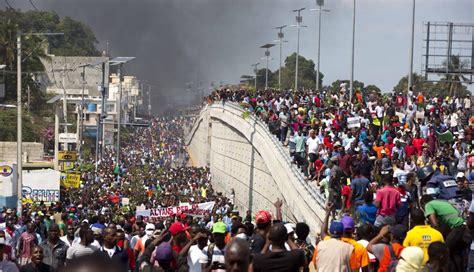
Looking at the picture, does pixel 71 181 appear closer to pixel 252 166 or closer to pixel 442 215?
pixel 252 166

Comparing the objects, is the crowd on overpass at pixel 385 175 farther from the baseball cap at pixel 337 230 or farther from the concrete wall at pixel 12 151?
the concrete wall at pixel 12 151

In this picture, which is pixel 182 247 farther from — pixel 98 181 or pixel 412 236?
pixel 98 181

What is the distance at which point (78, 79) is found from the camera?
188m

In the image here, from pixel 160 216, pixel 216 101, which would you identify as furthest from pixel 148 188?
pixel 160 216

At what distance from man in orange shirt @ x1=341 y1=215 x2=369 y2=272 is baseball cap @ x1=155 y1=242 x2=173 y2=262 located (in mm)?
2671

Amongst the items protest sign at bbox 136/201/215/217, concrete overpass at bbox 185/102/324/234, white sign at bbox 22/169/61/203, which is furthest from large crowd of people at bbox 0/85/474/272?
concrete overpass at bbox 185/102/324/234

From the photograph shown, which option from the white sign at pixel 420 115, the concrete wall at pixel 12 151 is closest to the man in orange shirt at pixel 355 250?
the white sign at pixel 420 115

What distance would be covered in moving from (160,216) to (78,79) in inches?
6231

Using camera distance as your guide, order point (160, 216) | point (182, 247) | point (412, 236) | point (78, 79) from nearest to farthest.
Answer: point (412, 236) < point (182, 247) < point (160, 216) < point (78, 79)

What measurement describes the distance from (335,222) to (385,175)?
261 inches

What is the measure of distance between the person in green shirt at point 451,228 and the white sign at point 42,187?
1227 inches

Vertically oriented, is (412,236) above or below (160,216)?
above

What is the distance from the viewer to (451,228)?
43.9 ft

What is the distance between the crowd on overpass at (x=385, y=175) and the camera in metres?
11.8
